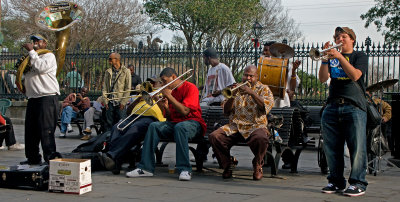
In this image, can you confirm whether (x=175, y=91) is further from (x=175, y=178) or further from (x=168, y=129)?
(x=175, y=178)

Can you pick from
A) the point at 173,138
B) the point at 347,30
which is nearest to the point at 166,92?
the point at 173,138

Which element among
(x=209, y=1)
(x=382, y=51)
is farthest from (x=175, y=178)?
(x=209, y=1)

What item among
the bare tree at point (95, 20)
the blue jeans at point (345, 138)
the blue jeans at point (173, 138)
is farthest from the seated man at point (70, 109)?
the bare tree at point (95, 20)

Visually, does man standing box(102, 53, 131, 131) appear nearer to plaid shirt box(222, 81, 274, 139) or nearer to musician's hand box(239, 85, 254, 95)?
plaid shirt box(222, 81, 274, 139)

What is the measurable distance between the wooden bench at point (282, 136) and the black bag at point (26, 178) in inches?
78.4

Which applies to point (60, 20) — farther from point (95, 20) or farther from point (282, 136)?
point (95, 20)

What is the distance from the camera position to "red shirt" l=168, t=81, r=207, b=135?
7.77 meters

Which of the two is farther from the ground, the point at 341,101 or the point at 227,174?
the point at 341,101

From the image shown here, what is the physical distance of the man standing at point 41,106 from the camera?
26.6ft

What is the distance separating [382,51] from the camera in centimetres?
1562

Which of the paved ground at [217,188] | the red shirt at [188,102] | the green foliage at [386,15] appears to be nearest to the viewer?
the paved ground at [217,188]

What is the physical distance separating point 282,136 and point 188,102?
1.35 m

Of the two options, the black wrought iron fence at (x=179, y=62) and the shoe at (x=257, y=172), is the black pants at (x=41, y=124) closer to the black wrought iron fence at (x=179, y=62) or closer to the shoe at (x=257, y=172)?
the shoe at (x=257, y=172)

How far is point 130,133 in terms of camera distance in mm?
7887
